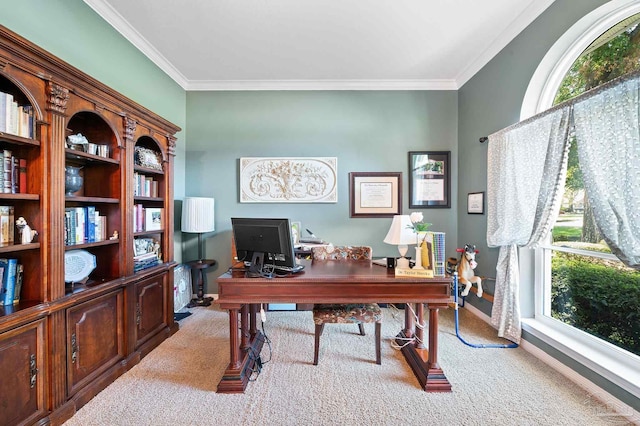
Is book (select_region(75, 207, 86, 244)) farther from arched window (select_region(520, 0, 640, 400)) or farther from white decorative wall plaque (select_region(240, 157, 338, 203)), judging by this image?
arched window (select_region(520, 0, 640, 400))

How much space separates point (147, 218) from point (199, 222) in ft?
2.39

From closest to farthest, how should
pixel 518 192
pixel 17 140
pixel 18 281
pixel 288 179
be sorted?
pixel 17 140 < pixel 18 281 < pixel 518 192 < pixel 288 179

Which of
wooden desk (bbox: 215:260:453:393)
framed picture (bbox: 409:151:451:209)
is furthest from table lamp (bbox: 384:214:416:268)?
framed picture (bbox: 409:151:451:209)

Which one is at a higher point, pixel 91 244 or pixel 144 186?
pixel 144 186

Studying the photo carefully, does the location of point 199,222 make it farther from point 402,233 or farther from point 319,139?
point 402,233

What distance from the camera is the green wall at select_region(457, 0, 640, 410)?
188cm

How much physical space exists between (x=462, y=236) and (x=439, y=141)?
1.30 meters

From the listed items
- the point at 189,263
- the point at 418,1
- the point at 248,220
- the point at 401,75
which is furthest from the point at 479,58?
the point at 189,263

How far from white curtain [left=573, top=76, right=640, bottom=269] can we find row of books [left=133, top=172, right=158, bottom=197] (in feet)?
11.0

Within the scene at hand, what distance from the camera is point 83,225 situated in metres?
1.77

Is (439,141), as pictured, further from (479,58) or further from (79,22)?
(79,22)

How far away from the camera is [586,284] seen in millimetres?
1933

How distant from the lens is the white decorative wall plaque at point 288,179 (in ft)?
11.2

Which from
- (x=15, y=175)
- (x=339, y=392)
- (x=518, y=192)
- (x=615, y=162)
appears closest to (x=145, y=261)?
(x=15, y=175)
